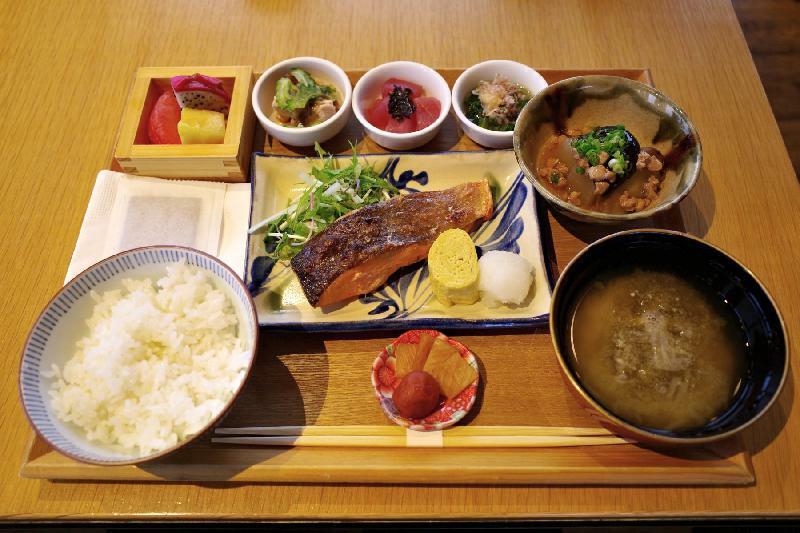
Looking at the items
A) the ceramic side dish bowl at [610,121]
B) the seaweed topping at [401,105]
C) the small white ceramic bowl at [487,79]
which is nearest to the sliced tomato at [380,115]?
the seaweed topping at [401,105]

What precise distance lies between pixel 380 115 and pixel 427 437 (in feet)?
4.96

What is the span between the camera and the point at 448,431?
1.84 metres

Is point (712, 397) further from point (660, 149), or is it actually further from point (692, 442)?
point (660, 149)

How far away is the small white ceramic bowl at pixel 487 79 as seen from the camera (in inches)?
98.4

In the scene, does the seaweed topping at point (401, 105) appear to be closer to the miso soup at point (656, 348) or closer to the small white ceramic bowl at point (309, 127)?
the small white ceramic bowl at point (309, 127)

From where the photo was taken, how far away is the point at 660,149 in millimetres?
2277

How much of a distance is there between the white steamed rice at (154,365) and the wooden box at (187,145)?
0.66 m

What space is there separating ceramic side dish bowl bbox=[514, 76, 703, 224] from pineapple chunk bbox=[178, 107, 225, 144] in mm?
1332

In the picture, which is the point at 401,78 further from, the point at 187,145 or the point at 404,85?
the point at 187,145

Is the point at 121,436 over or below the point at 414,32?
below

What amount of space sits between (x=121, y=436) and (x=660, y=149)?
2338 mm

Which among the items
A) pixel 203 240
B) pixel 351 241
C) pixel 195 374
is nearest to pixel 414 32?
pixel 351 241

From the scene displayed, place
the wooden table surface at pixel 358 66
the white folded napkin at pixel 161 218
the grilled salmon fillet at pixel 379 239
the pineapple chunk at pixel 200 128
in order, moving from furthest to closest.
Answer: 1. the pineapple chunk at pixel 200 128
2. the white folded napkin at pixel 161 218
3. the grilled salmon fillet at pixel 379 239
4. the wooden table surface at pixel 358 66

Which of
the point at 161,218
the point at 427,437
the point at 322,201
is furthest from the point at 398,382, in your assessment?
the point at 161,218
